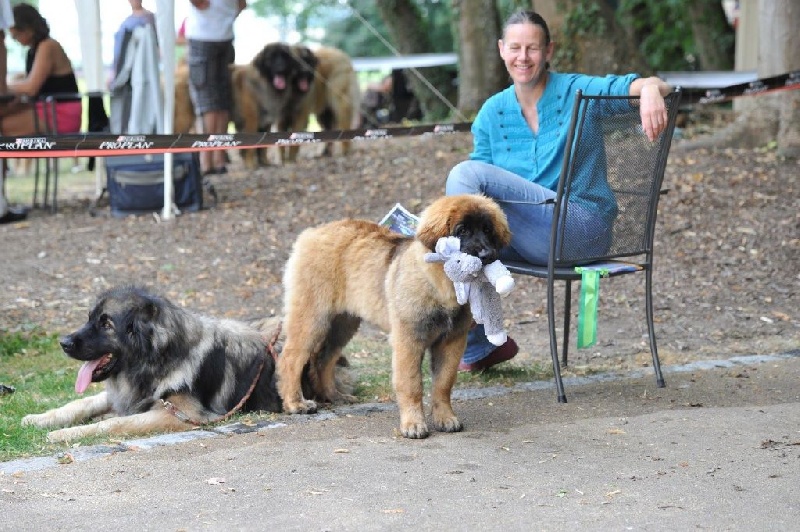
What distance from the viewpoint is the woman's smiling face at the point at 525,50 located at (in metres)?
5.36

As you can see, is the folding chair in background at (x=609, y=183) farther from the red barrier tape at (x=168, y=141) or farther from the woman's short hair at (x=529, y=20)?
the red barrier tape at (x=168, y=141)

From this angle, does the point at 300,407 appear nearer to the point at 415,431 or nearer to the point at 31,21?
the point at 415,431

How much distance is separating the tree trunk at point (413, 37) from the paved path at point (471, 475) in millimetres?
11630

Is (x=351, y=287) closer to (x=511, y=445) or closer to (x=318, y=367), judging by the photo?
(x=318, y=367)

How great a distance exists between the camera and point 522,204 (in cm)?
527

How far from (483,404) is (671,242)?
3913mm

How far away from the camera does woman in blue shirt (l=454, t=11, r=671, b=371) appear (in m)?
5.17

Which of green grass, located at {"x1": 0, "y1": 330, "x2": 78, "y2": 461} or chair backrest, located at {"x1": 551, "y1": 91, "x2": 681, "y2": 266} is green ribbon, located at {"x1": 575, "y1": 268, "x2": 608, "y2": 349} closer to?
chair backrest, located at {"x1": 551, "y1": 91, "x2": 681, "y2": 266}

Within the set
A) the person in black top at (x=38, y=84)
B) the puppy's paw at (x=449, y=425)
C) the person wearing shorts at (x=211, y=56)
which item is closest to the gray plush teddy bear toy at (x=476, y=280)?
the puppy's paw at (x=449, y=425)

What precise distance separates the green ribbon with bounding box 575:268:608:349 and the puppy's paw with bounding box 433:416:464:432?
2.77 feet

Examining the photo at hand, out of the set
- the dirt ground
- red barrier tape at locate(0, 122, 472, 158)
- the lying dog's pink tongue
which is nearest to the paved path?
the lying dog's pink tongue

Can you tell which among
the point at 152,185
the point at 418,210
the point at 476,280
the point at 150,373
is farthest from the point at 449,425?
the point at 152,185

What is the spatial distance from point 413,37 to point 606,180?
11828 mm

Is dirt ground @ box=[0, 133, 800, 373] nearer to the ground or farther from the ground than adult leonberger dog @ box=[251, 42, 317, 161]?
nearer to the ground
